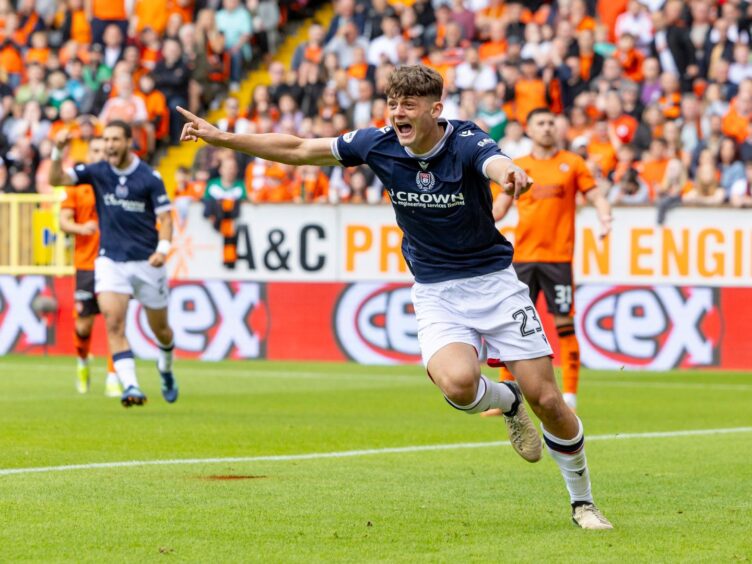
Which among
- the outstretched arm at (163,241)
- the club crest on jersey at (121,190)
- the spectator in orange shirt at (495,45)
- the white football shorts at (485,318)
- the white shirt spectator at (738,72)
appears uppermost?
the spectator in orange shirt at (495,45)

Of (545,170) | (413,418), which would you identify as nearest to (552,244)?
(545,170)

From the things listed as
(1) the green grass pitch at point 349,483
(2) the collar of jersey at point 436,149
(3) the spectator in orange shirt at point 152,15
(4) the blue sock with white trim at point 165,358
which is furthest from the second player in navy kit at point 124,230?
(3) the spectator in orange shirt at point 152,15

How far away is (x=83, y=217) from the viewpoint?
17.6 meters

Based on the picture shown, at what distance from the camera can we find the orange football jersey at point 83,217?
56.0 feet

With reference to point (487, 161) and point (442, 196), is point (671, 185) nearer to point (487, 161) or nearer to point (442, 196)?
point (442, 196)

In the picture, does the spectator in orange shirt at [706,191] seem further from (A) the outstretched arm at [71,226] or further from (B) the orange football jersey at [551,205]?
(A) the outstretched arm at [71,226]

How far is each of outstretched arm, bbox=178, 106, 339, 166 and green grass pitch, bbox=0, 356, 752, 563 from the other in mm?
1746

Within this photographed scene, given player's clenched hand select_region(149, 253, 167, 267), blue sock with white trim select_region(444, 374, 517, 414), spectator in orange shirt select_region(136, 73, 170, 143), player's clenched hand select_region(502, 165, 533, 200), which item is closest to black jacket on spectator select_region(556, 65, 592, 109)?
spectator in orange shirt select_region(136, 73, 170, 143)

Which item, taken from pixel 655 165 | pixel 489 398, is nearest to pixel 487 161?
pixel 489 398

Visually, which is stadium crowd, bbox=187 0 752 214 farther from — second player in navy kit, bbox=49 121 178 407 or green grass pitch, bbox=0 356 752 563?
second player in navy kit, bbox=49 121 178 407

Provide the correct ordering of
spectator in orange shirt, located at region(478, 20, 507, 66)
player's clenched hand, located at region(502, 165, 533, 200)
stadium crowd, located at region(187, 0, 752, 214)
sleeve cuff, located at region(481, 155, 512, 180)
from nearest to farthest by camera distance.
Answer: player's clenched hand, located at region(502, 165, 533, 200), sleeve cuff, located at region(481, 155, 512, 180), stadium crowd, located at region(187, 0, 752, 214), spectator in orange shirt, located at region(478, 20, 507, 66)

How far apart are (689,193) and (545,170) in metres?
6.54

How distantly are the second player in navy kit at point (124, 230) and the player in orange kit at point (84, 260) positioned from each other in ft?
5.85

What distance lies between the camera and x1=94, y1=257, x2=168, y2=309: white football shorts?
559 inches
